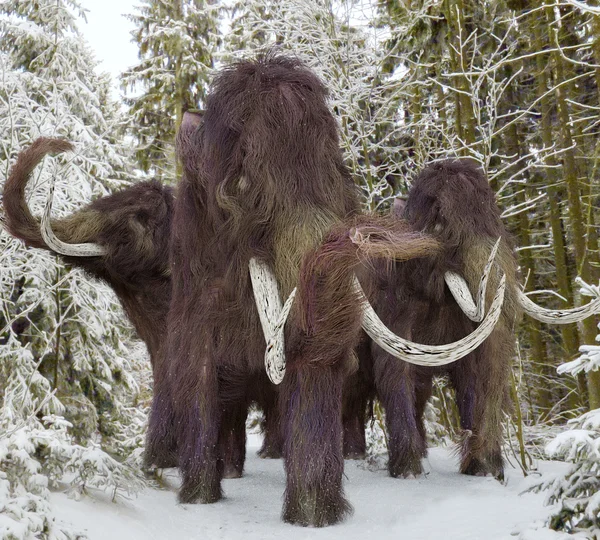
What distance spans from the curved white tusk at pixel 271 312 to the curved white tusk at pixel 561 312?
5.99 feet

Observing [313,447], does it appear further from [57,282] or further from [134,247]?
[57,282]

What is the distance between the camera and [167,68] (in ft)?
57.8

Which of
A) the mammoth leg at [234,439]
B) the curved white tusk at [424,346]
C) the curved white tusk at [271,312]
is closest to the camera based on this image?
the curved white tusk at [271,312]

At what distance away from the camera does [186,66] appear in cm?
1641

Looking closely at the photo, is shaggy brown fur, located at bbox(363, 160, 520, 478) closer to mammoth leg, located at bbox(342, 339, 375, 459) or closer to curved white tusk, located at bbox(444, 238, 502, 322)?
curved white tusk, located at bbox(444, 238, 502, 322)

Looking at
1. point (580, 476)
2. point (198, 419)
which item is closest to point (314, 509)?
point (198, 419)

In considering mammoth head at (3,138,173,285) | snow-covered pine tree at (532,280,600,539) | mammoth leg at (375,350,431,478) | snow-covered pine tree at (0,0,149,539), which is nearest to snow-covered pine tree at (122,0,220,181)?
snow-covered pine tree at (0,0,149,539)

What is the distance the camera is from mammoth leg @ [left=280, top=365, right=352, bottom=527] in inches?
170

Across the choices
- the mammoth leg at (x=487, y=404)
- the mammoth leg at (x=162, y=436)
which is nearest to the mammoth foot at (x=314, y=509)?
the mammoth leg at (x=487, y=404)

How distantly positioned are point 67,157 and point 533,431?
20.0 ft

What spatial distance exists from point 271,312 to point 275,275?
250 millimetres

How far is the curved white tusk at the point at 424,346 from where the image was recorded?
4219mm

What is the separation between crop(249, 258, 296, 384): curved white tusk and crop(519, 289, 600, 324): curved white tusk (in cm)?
183

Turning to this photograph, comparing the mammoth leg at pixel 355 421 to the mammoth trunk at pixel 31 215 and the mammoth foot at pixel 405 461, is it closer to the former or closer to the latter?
Answer: the mammoth foot at pixel 405 461
